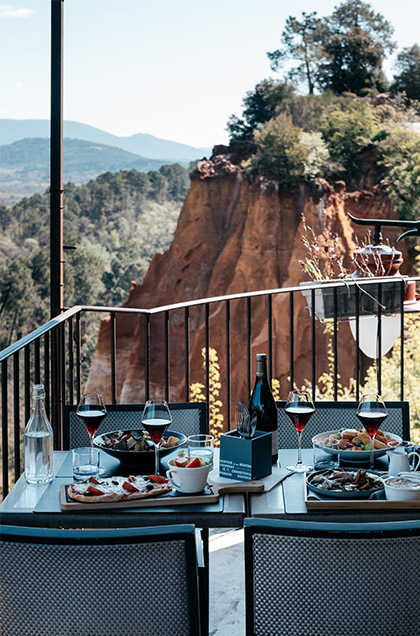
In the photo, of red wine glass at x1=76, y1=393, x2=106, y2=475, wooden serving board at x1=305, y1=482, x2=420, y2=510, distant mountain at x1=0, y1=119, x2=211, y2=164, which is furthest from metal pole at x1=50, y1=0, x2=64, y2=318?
distant mountain at x1=0, y1=119, x2=211, y2=164

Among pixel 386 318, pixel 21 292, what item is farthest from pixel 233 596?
pixel 21 292

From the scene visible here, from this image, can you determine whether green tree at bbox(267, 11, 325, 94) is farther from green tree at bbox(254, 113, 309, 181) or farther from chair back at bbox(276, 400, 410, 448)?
chair back at bbox(276, 400, 410, 448)

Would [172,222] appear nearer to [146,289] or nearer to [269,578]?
[146,289]

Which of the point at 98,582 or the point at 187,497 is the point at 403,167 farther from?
the point at 98,582

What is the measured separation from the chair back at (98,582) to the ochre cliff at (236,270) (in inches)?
430

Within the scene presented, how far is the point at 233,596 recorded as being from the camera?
104 inches

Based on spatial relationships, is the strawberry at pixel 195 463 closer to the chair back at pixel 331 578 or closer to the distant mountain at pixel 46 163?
the chair back at pixel 331 578

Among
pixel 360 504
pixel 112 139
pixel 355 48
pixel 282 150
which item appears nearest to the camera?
pixel 360 504

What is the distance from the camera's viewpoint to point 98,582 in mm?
1104

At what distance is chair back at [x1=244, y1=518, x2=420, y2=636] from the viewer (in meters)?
1.09

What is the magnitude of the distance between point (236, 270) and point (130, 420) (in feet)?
37.7

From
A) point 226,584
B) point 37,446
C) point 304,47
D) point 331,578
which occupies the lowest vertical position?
point 226,584

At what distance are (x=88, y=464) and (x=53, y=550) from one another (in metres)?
0.60

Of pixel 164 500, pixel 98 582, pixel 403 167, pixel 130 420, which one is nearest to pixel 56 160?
pixel 130 420
